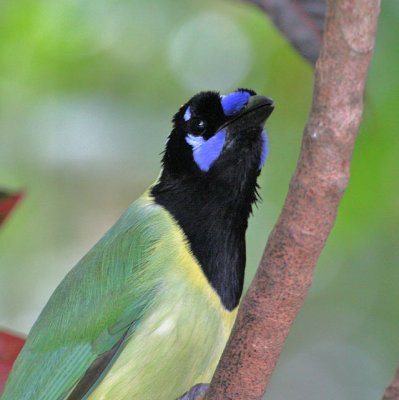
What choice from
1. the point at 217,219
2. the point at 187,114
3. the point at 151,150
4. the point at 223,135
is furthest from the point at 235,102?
the point at 151,150

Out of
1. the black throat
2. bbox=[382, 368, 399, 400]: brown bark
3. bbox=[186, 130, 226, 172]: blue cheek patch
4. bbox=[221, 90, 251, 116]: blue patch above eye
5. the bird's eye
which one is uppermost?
bbox=[221, 90, 251, 116]: blue patch above eye

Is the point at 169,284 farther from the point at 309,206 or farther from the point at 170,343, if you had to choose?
the point at 309,206

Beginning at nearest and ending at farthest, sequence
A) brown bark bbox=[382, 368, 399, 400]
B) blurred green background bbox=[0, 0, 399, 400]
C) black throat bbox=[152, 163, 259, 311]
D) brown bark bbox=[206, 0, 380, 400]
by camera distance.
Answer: brown bark bbox=[206, 0, 380, 400]
brown bark bbox=[382, 368, 399, 400]
black throat bbox=[152, 163, 259, 311]
blurred green background bbox=[0, 0, 399, 400]

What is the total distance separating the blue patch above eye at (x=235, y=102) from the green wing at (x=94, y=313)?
0.47 m

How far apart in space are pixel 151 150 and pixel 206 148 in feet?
9.74

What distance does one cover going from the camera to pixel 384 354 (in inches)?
250

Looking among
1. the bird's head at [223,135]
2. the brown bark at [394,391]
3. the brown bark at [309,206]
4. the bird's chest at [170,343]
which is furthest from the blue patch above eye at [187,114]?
the brown bark at [394,391]

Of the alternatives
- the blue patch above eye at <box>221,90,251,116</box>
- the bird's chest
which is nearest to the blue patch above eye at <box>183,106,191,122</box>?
the blue patch above eye at <box>221,90,251,116</box>

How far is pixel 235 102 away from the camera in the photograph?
10.4 ft

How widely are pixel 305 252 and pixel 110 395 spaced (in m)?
1.25

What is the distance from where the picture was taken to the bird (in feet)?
9.86

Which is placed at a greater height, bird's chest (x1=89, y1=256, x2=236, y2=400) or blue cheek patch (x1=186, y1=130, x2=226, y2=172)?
blue cheek patch (x1=186, y1=130, x2=226, y2=172)

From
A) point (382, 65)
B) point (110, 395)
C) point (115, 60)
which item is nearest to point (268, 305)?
point (110, 395)

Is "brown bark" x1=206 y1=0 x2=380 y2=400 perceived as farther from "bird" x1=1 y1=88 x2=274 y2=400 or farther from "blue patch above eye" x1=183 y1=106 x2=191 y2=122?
"blue patch above eye" x1=183 y1=106 x2=191 y2=122
